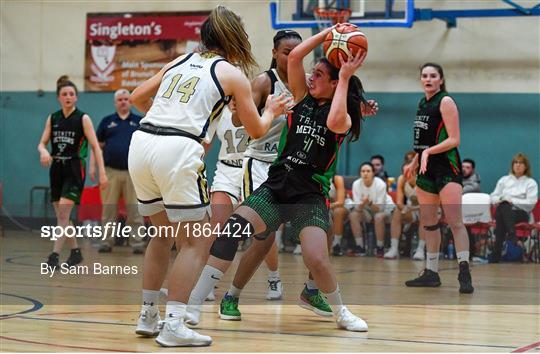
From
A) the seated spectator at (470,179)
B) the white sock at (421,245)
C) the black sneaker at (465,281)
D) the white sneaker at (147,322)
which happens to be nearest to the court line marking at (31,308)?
the white sneaker at (147,322)

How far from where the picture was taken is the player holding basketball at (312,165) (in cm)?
539

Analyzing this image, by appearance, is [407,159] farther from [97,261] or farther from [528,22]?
[97,261]

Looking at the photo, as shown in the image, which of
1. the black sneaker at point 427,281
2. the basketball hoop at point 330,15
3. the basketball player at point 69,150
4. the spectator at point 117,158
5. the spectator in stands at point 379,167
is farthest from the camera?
the spectator in stands at point 379,167

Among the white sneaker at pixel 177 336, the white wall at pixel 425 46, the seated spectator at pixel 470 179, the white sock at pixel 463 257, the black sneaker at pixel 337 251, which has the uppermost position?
the white wall at pixel 425 46

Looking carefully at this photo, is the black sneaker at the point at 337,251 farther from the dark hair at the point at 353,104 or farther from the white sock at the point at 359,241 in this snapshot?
the dark hair at the point at 353,104

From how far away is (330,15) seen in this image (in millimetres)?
14109

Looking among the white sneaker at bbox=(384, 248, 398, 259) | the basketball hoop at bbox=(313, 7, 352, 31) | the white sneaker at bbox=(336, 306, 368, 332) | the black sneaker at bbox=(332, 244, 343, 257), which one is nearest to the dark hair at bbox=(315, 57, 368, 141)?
the white sneaker at bbox=(336, 306, 368, 332)

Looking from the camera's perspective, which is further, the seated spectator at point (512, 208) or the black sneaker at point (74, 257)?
the seated spectator at point (512, 208)

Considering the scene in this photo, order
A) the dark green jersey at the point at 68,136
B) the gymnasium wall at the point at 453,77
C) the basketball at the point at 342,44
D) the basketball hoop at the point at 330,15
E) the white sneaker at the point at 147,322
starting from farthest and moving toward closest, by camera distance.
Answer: the gymnasium wall at the point at 453,77
the basketball hoop at the point at 330,15
the dark green jersey at the point at 68,136
the basketball at the point at 342,44
the white sneaker at the point at 147,322

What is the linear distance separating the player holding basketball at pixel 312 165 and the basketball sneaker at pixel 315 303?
54 cm

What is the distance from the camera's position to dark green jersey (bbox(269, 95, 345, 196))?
18.2 feet

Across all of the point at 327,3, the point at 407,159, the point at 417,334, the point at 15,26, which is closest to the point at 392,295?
the point at 417,334

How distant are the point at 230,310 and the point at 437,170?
3199 mm

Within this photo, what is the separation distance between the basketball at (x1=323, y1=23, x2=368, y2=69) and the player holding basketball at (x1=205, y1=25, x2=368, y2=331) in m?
0.05
